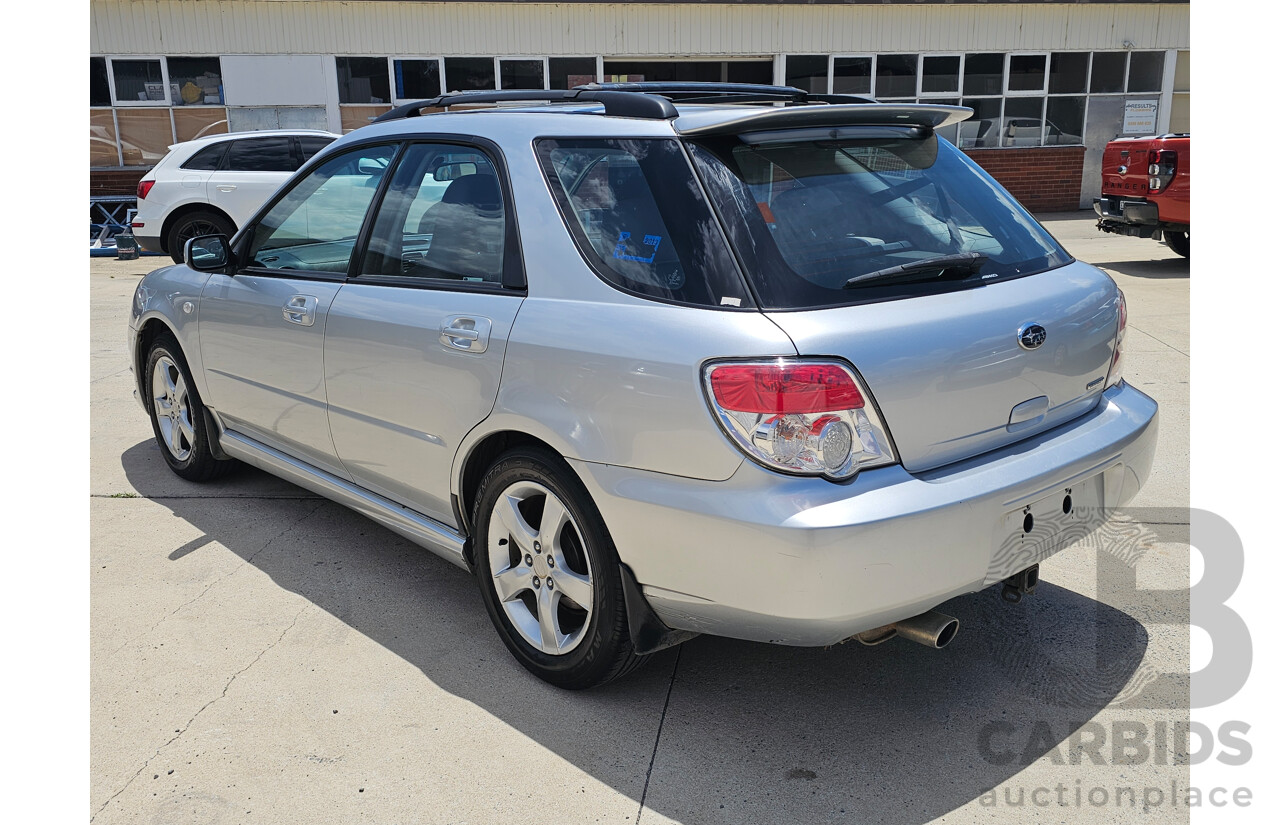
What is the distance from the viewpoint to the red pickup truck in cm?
1109

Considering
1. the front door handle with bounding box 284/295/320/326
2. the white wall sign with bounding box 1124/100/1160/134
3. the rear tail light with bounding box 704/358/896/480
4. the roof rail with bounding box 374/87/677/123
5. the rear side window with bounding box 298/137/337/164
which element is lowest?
the rear tail light with bounding box 704/358/896/480

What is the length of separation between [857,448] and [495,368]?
1141 mm

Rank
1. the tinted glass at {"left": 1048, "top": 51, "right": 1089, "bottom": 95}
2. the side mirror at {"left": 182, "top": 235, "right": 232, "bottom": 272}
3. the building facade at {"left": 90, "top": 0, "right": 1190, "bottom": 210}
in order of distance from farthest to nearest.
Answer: the tinted glass at {"left": 1048, "top": 51, "right": 1089, "bottom": 95}, the building facade at {"left": 90, "top": 0, "right": 1190, "bottom": 210}, the side mirror at {"left": 182, "top": 235, "right": 232, "bottom": 272}

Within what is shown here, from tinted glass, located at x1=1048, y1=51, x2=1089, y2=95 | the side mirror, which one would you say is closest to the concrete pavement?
the side mirror

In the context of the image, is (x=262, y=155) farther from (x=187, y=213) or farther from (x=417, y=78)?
(x=417, y=78)

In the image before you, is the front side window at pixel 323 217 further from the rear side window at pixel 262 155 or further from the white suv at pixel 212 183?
the rear side window at pixel 262 155

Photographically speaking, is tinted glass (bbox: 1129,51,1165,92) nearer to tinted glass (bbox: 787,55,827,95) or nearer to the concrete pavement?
tinted glass (bbox: 787,55,827,95)

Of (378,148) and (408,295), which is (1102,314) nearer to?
(408,295)

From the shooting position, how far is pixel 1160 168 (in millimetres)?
11172

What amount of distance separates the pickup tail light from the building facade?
500cm

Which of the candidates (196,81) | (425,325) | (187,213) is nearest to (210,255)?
(425,325)

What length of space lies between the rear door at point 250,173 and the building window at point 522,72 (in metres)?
5.00

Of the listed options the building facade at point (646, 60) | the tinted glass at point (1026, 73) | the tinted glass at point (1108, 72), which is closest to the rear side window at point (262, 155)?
the building facade at point (646, 60)

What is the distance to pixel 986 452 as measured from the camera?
2768 mm
